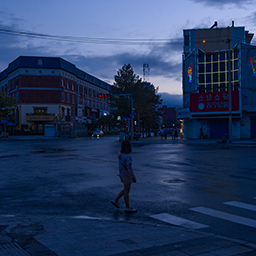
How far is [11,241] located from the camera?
15.4ft

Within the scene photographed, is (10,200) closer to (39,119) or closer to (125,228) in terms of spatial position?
(125,228)

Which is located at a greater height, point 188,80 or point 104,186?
point 188,80

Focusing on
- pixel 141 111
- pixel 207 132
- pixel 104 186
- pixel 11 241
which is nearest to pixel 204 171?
pixel 104 186

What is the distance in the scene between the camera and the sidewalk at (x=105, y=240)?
427 cm

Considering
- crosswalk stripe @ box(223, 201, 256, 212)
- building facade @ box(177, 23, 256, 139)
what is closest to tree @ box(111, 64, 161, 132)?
building facade @ box(177, 23, 256, 139)

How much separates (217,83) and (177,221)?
40.8 meters

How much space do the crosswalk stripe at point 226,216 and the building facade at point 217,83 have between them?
32.9 m

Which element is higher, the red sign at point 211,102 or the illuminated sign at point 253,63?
the illuminated sign at point 253,63

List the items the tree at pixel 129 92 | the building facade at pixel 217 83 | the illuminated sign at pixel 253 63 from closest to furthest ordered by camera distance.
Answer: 1. the illuminated sign at pixel 253 63
2. the building facade at pixel 217 83
3. the tree at pixel 129 92

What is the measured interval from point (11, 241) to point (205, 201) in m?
4.74

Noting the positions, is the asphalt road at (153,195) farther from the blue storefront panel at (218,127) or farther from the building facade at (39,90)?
the building facade at (39,90)

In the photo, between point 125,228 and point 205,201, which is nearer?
point 125,228

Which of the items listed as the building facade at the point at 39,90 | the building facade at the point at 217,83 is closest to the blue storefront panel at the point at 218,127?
the building facade at the point at 217,83

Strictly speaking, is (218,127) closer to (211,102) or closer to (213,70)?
(211,102)
